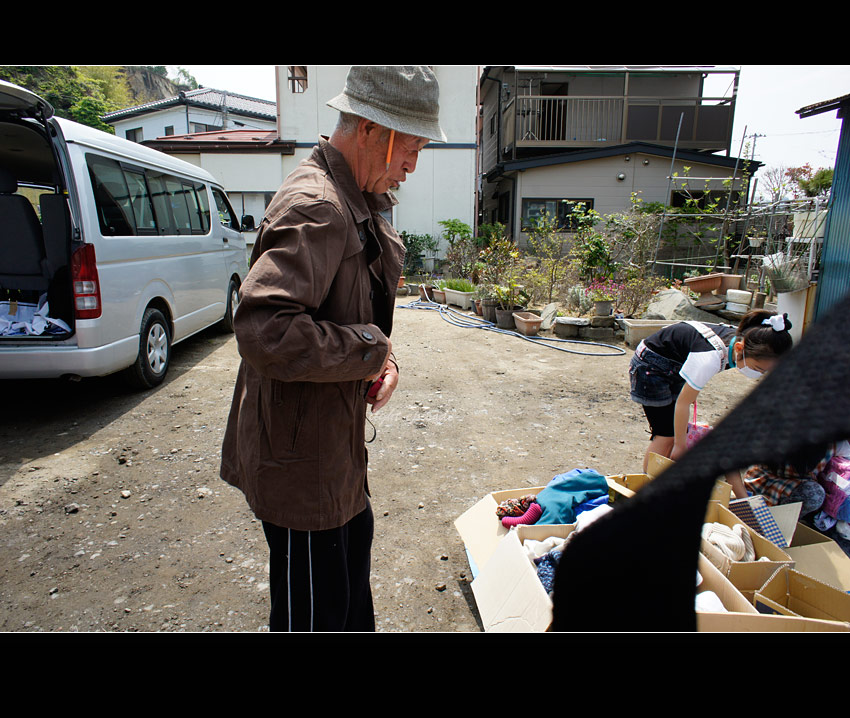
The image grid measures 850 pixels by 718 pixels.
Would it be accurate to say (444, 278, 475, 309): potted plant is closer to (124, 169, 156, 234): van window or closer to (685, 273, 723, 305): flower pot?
(685, 273, 723, 305): flower pot

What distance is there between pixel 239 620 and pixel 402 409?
267 cm

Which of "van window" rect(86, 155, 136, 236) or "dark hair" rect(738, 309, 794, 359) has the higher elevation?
"van window" rect(86, 155, 136, 236)

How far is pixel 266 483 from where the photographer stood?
54.2 inches

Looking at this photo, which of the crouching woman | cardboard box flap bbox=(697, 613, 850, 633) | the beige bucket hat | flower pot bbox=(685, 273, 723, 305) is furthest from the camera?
flower pot bbox=(685, 273, 723, 305)

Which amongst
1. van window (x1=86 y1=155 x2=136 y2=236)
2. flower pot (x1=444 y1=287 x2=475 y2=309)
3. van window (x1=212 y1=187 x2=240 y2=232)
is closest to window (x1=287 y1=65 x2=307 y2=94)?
flower pot (x1=444 y1=287 x2=475 y2=309)

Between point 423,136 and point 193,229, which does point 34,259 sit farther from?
point 423,136

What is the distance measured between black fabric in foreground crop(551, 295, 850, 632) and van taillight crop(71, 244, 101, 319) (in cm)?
437

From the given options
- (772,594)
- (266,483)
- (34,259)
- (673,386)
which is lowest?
(772,594)

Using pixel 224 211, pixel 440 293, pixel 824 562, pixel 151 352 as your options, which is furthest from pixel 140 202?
pixel 440 293

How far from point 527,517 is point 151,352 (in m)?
3.93

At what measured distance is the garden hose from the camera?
691cm

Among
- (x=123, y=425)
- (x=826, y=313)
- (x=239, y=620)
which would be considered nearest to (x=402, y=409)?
(x=123, y=425)

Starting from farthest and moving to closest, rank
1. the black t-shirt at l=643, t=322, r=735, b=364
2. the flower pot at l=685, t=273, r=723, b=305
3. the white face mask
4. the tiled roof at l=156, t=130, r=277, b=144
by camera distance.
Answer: the tiled roof at l=156, t=130, r=277, b=144
the flower pot at l=685, t=273, r=723, b=305
the black t-shirt at l=643, t=322, r=735, b=364
the white face mask

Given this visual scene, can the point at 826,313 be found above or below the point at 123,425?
above
